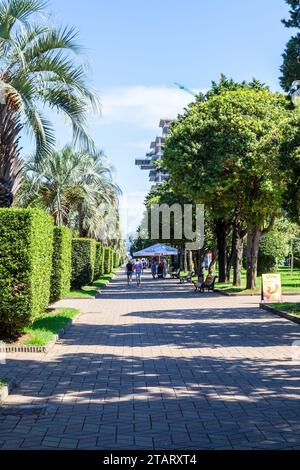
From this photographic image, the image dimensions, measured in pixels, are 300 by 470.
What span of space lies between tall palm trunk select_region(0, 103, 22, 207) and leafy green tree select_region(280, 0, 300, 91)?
688 cm

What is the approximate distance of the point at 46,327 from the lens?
48.1 ft

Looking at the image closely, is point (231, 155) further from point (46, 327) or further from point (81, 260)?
point (46, 327)

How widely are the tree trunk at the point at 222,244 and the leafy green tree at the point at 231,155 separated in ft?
26.7

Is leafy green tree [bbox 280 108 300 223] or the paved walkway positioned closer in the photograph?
the paved walkway

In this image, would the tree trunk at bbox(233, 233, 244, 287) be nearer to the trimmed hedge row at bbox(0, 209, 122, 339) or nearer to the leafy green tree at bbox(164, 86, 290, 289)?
the leafy green tree at bbox(164, 86, 290, 289)

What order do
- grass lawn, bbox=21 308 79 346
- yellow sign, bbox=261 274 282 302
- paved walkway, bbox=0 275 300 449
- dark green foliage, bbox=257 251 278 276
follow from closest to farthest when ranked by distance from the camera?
paved walkway, bbox=0 275 300 449
grass lawn, bbox=21 308 79 346
yellow sign, bbox=261 274 282 302
dark green foliage, bbox=257 251 278 276

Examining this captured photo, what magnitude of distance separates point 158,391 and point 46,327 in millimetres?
6563

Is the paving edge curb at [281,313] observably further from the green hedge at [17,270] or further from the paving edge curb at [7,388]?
the paving edge curb at [7,388]

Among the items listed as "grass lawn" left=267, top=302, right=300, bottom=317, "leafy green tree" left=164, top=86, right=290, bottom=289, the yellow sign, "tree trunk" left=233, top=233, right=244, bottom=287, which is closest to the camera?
"grass lawn" left=267, top=302, right=300, bottom=317

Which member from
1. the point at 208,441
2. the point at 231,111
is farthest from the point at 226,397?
the point at 231,111

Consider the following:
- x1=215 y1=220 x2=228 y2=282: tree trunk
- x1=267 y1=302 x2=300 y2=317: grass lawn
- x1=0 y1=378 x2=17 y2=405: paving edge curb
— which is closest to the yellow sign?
x1=267 y1=302 x2=300 y2=317: grass lawn

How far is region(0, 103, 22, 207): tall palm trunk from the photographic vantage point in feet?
45.8

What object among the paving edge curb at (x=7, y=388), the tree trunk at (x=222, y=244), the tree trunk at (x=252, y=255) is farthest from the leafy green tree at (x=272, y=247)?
the paving edge curb at (x=7, y=388)
